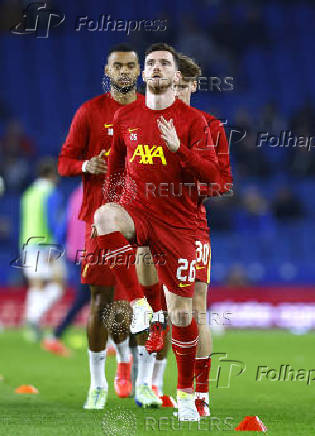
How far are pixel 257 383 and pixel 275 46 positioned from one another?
14774 mm

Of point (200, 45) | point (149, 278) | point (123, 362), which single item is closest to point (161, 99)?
point (149, 278)

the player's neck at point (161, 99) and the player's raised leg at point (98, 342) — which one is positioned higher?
the player's neck at point (161, 99)

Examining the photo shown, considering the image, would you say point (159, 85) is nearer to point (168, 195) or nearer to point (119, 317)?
point (168, 195)

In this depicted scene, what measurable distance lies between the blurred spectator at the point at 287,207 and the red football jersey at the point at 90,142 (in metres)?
10.9

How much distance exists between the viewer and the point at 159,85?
242 inches

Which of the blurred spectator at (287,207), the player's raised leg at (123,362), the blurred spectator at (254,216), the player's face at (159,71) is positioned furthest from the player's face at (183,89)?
the blurred spectator at (287,207)

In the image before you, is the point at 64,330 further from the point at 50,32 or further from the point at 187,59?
the point at 50,32

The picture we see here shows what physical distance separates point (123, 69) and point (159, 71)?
1.00m

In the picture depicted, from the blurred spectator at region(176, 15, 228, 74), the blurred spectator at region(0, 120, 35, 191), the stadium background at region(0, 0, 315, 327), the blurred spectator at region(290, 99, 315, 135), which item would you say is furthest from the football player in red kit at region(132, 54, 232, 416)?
the blurred spectator at region(176, 15, 228, 74)

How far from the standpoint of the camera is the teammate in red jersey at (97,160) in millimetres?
6949

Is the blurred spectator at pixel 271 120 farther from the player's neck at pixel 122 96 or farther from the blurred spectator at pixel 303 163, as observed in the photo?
the player's neck at pixel 122 96

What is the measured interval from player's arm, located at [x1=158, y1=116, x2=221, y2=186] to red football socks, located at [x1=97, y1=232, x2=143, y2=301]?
0.61m

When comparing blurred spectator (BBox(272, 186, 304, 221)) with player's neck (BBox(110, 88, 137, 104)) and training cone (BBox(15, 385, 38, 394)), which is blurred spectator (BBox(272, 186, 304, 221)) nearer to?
training cone (BBox(15, 385, 38, 394))

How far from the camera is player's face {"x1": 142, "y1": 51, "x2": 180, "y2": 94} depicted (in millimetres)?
6137
